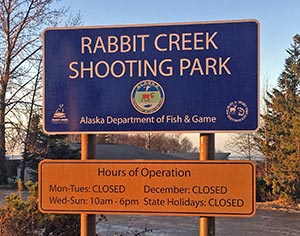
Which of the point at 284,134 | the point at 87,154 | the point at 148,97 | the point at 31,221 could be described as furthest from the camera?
the point at 284,134

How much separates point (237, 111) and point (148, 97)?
0.62 metres

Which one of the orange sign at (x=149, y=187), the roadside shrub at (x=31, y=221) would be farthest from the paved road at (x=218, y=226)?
the orange sign at (x=149, y=187)

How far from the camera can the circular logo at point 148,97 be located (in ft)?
10.7

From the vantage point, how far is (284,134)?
95.4 ft

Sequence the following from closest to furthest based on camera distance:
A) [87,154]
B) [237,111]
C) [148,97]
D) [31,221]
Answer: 1. [237,111]
2. [148,97]
3. [87,154]
4. [31,221]

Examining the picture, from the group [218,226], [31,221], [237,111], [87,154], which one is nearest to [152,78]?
[237,111]

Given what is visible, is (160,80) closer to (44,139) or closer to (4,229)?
(4,229)

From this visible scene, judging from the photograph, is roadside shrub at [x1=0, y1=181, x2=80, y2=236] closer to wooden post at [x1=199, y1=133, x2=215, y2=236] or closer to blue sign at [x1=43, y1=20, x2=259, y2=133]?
blue sign at [x1=43, y1=20, x2=259, y2=133]

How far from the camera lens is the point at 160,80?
3.26 m

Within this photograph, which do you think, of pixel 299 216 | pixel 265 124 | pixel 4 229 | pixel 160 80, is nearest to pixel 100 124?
pixel 160 80

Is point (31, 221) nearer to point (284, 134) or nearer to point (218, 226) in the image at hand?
point (218, 226)

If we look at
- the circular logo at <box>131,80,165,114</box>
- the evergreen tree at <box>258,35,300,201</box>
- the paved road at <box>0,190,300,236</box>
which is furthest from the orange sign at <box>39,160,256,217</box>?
the evergreen tree at <box>258,35,300,201</box>

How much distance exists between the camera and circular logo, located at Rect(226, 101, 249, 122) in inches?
125

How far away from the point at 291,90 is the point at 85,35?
96.5 feet
